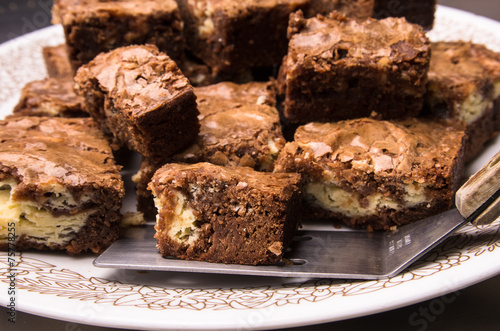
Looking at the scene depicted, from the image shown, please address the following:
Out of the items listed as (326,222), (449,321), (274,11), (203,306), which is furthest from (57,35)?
(449,321)

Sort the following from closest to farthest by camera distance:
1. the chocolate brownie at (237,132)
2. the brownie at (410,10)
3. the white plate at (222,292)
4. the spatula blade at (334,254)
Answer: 1. the white plate at (222,292)
2. the spatula blade at (334,254)
3. the chocolate brownie at (237,132)
4. the brownie at (410,10)

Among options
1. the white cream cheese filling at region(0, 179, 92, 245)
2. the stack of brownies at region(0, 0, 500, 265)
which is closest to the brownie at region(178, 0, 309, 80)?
the stack of brownies at region(0, 0, 500, 265)

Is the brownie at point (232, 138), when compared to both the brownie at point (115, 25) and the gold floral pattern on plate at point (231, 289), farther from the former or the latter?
the gold floral pattern on plate at point (231, 289)

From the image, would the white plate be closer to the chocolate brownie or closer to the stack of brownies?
the stack of brownies

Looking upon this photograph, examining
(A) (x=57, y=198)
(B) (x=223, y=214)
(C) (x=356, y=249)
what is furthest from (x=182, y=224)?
(C) (x=356, y=249)

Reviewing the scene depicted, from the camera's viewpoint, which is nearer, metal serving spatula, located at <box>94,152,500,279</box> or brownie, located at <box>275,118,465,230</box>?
metal serving spatula, located at <box>94,152,500,279</box>

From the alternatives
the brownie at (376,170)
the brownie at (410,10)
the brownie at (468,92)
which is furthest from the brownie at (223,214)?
the brownie at (410,10)

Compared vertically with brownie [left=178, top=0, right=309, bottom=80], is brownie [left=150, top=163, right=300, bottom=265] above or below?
below
